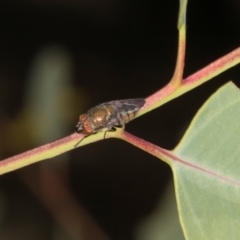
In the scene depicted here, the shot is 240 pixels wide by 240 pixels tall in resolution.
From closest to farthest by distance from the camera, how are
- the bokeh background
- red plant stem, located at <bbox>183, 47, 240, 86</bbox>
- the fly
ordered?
1. red plant stem, located at <bbox>183, 47, 240, 86</bbox>
2. the fly
3. the bokeh background

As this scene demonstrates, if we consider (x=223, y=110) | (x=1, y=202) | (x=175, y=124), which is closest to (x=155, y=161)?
(x=175, y=124)

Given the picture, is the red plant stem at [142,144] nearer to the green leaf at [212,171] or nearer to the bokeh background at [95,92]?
the green leaf at [212,171]

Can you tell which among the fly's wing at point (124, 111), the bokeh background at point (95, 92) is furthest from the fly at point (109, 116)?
the bokeh background at point (95, 92)

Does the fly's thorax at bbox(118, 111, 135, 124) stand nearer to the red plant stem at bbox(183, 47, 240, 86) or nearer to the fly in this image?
the fly

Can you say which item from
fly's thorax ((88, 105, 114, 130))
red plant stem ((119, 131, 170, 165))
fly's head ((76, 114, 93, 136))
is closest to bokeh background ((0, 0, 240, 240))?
fly's thorax ((88, 105, 114, 130))

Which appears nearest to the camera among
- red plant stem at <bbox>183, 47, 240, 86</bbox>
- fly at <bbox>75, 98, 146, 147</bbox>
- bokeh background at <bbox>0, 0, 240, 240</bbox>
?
red plant stem at <bbox>183, 47, 240, 86</bbox>

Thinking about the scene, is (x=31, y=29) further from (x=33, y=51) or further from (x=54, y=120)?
(x=54, y=120)
